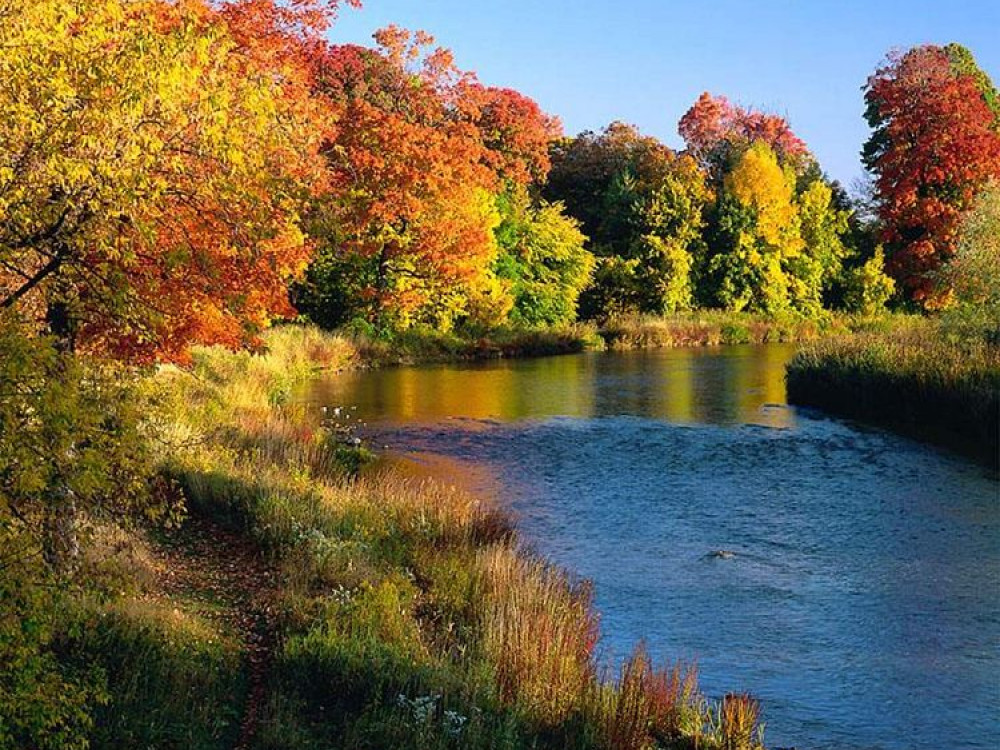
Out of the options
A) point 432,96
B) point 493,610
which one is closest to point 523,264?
point 432,96

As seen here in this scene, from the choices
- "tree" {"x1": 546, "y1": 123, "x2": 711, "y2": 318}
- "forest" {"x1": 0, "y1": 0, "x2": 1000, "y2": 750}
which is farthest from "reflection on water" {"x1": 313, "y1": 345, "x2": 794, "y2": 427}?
"tree" {"x1": 546, "y1": 123, "x2": 711, "y2": 318}

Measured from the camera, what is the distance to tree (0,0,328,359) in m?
7.14

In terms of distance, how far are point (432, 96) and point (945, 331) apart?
99.6 ft

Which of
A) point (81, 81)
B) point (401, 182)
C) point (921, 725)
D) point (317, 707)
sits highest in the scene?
point (401, 182)

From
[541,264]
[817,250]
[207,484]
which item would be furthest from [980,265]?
[817,250]

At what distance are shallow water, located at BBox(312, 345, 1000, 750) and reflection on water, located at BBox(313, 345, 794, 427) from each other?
21 centimetres

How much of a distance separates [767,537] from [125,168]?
485 inches

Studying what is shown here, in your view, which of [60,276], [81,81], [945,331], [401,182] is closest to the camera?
[81,81]

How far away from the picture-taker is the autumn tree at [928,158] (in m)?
56.2

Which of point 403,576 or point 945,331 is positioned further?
point 945,331

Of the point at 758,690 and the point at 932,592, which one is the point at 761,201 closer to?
the point at 932,592

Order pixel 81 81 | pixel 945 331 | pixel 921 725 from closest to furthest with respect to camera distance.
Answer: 1. pixel 81 81
2. pixel 921 725
3. pixel 945 331

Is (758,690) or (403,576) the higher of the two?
(403,576)

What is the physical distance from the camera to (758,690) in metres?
10.5
